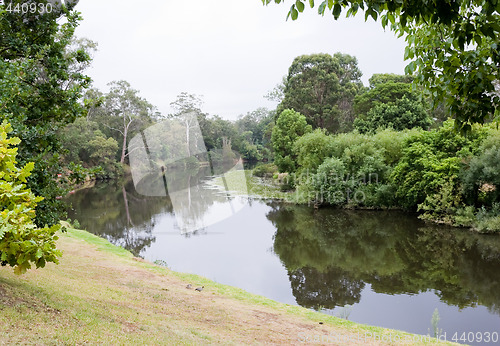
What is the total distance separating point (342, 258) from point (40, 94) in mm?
12200

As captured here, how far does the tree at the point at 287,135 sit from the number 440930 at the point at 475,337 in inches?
1051

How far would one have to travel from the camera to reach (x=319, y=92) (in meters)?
46.6

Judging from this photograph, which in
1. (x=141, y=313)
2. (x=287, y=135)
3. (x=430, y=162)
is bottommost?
(x=141, y=313)

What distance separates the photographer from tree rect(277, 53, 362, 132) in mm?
45156

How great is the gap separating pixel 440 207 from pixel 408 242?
450cm

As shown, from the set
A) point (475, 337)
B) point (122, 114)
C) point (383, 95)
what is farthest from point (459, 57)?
point (122, 114)

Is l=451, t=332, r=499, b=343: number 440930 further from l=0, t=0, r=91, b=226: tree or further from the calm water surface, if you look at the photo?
l=0, t=0, r=91, b=226: tree

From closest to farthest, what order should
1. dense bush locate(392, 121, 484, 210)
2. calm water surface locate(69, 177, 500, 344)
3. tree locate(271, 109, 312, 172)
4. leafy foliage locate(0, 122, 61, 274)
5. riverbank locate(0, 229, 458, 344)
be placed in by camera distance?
leafy foliage locate(0, 122, 61, 274), riverbank locate(0, 229, 458, 344), calm water surface locate(69, 177, 500, 344), dense bush locate(392, 121, 484, 210), tree locate(271, 109, 312, 172)

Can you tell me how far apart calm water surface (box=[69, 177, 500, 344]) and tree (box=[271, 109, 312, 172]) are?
10562 mm

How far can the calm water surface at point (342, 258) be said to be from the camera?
10.1 meters

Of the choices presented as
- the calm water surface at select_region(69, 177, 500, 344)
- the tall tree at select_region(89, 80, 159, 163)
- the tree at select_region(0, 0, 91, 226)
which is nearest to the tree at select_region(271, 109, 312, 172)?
the calm water surface at select_region(69, 177, 500, 344)

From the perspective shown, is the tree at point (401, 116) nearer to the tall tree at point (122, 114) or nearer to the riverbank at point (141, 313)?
the riverbank at point (141, 313)

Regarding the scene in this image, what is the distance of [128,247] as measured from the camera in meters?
16.7

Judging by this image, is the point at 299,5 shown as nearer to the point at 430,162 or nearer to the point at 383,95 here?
the point at 430,162
